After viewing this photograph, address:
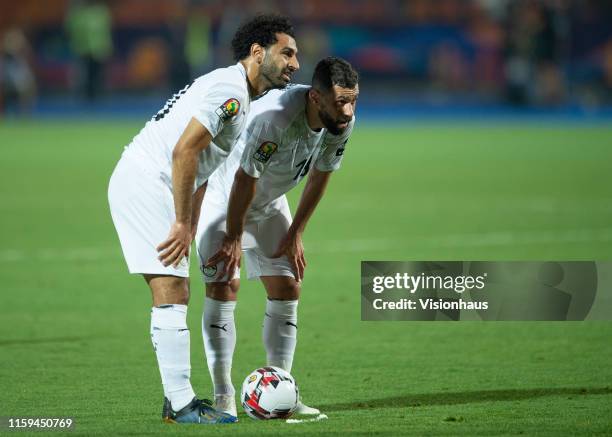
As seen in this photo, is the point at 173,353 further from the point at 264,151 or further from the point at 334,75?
the point at 334,75

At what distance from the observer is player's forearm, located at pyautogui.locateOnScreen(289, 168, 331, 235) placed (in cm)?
675

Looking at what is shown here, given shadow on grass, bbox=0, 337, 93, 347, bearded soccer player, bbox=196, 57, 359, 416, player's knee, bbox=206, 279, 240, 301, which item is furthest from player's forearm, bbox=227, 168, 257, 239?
shadow on grass, bbox=0, 337, 93, 347

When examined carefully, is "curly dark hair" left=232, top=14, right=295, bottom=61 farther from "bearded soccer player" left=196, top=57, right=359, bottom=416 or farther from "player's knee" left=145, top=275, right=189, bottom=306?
"player's knee" left=145, top=275, right=189, bottom=306

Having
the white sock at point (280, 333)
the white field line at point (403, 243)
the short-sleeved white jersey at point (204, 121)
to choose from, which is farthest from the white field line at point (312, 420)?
the white field line at point (403, 243)

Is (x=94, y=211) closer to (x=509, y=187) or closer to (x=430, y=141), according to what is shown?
(x=509, y=187)

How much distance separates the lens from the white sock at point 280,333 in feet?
22.2

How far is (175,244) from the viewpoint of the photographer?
588 centimetres

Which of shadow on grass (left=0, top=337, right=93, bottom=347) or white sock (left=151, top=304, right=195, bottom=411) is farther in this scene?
shadow on grass (left=0, top=337, right=93, bottom=347)

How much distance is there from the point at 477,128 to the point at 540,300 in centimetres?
2037

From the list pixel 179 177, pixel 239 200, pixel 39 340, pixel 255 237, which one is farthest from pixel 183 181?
pixel 39 340

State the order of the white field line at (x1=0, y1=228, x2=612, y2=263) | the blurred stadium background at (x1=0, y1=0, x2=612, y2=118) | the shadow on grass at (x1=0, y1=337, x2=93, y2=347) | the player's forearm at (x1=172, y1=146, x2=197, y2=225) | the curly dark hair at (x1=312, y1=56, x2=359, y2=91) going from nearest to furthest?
the player's forearm at (x1=172, y1=146, x2=197, y2=225)
the curly dark hair at (x1=312, y1=56, x2=359, y2=91)
the shadow on grass at (x1=0, y1=337, x2=93, y2=347)
the white field line at (x1=0, y1=228, x2=612, y2=263)
the blurred stadium background at (x1=0, y1=0, x2=612, y2=118)

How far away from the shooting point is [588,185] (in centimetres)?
1777

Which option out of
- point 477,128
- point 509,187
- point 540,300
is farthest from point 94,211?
point 477,128

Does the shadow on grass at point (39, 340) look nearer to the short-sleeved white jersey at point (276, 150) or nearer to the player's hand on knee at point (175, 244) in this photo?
the short-sleeved white jersey at point (276, 150)
